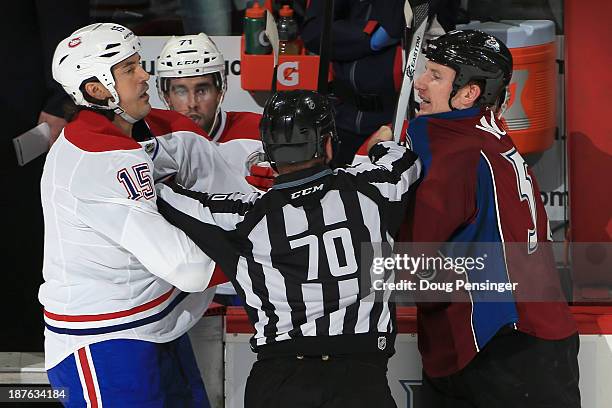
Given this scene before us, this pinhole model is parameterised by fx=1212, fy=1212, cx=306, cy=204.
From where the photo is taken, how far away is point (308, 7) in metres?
4.60

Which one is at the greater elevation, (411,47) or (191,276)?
(411,47)

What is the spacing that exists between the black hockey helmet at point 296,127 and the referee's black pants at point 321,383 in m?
0.48

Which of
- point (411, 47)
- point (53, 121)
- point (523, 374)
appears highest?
point (411, 47)

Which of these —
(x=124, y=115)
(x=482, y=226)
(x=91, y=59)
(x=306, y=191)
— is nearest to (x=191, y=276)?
(x=306, y=191)

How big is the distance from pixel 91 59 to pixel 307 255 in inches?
30.1

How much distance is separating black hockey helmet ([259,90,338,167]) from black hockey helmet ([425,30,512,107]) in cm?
42

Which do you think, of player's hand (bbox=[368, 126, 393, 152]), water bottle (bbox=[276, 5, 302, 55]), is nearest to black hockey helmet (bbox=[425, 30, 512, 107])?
player's hand (bbox=[368, 126, 393, 152])

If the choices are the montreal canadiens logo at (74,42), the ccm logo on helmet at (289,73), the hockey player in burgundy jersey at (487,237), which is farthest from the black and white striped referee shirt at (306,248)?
the ccm logo on helmet at (289,73)

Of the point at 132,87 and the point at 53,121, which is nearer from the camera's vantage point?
the point at 132,87

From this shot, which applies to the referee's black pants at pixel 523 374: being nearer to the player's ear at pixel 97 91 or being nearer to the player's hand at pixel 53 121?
the player's ear at pixel 97 91

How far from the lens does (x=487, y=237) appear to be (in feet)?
10.2

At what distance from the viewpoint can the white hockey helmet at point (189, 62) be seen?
4.05 m

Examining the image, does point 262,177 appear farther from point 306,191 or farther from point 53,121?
point 53,121

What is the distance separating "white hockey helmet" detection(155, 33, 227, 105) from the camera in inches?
159
